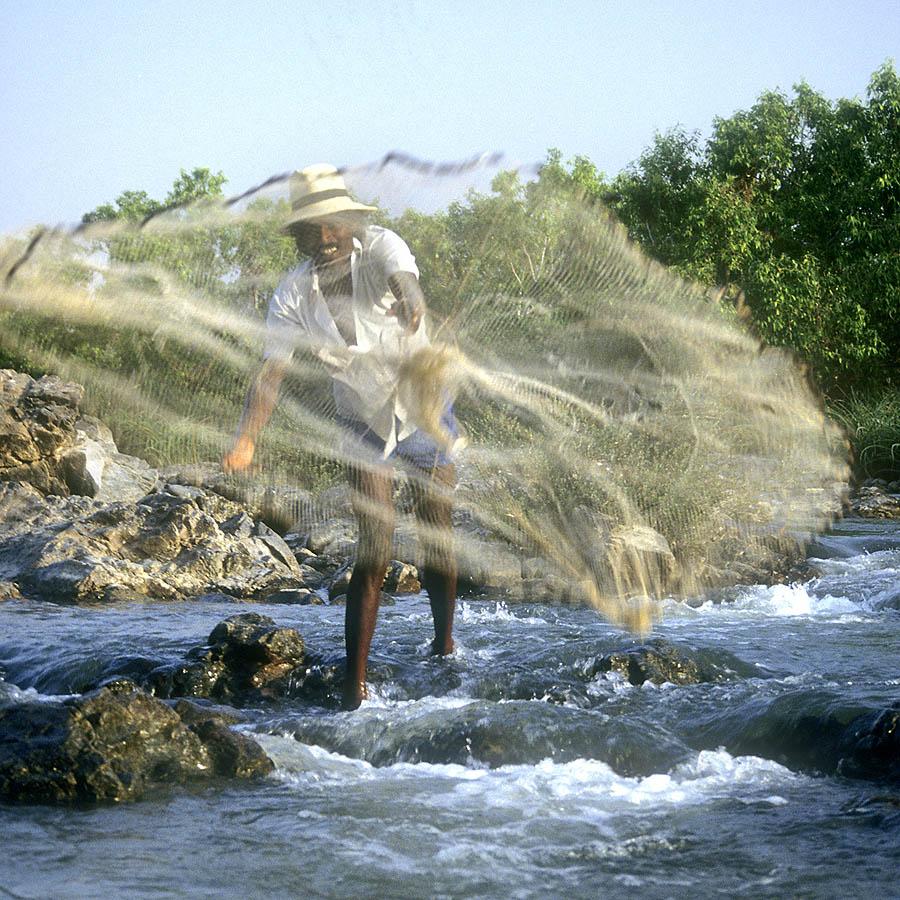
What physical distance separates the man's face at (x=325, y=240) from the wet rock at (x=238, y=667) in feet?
6.16

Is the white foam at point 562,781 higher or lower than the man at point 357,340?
lower

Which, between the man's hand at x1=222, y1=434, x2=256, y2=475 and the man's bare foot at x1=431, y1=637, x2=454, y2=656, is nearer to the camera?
the man's hand at x1=222, y1=434, x2=256, y2=475

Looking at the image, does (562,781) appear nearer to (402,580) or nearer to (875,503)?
(402,580)

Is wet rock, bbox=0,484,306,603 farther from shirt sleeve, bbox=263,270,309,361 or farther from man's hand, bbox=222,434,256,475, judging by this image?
shirt sleeve, bbox=263,270,309,361

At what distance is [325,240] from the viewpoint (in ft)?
11.0

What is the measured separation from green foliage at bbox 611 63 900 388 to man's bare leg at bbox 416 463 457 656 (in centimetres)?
1463

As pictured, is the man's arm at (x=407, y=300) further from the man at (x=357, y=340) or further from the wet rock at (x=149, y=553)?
the wet rock at (x=149, y=553)

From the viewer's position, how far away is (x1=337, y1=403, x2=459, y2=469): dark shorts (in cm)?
368

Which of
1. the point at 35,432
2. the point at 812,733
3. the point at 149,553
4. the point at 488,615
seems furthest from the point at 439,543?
the point at 35,432

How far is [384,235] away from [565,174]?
72 cm

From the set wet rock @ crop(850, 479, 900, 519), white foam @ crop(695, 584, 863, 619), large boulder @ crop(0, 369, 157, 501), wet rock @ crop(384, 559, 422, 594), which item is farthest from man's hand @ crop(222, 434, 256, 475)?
wet rock @ crop(850, 479, 900, 519)

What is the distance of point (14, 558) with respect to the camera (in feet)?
25.1

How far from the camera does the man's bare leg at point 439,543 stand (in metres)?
4.05

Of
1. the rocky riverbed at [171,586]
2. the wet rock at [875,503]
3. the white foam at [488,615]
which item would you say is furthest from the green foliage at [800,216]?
the white foam at [488,615]
